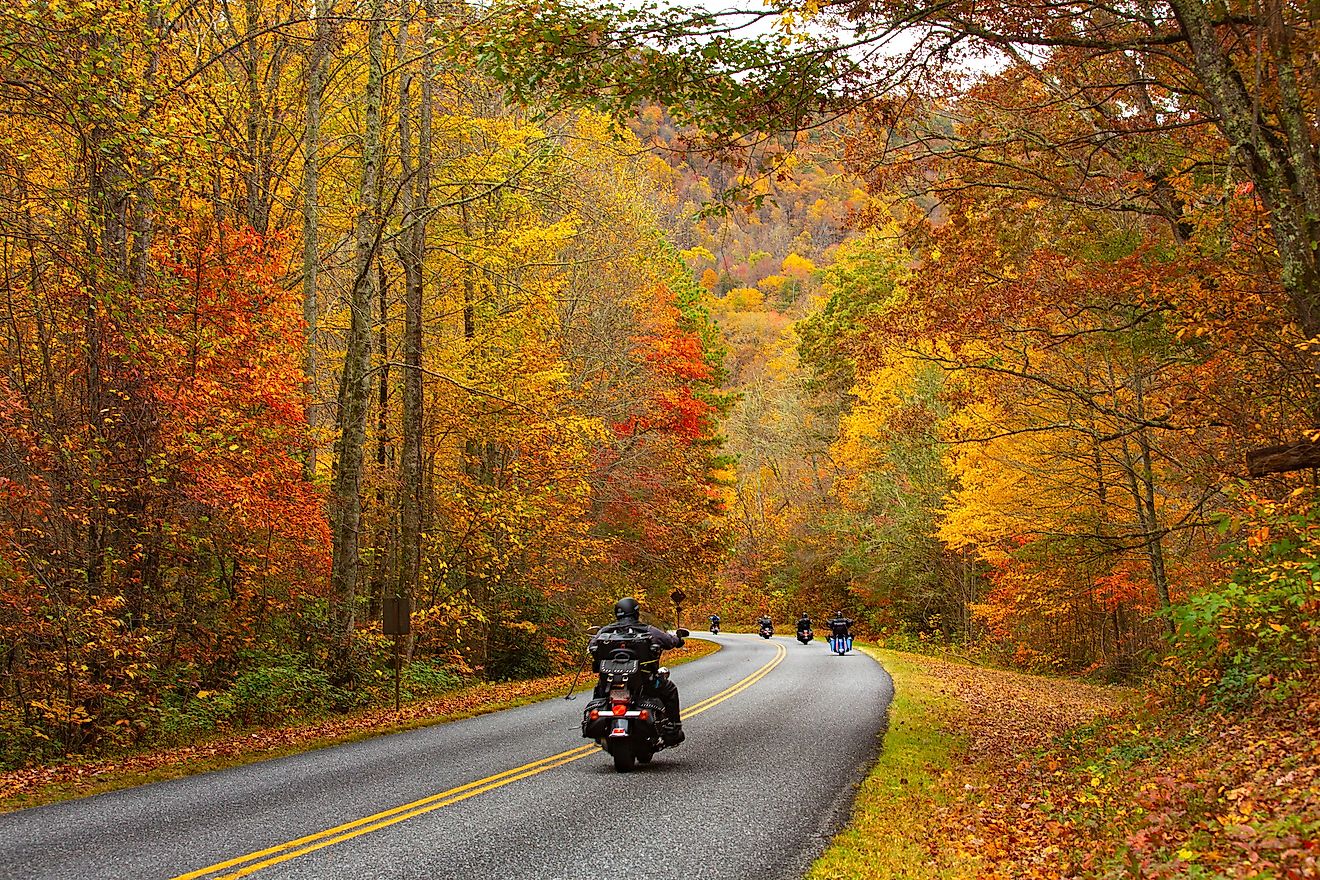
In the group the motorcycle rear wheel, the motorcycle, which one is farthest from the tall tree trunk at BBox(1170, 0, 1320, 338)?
the motorcycle

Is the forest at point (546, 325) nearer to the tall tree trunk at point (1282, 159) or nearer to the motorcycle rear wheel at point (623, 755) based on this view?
the tall tree trunk at point (1282, 159)

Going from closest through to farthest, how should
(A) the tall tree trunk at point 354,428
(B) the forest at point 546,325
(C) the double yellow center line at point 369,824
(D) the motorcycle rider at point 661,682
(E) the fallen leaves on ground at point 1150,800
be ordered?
(E) the fallen leaves on ground at point 1150,800 → (C) the double yellow center line at point 369,824 → (B) the forest at point 546,325 → (D) the motorcycle rider at point 661,682 → (A) the tall tree trunk at point 354,428

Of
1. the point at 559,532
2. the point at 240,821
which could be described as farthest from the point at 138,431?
the point at 559,532

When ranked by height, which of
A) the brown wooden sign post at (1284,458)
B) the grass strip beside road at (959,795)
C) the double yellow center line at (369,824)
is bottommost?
the grass strip beside road at (959,795)

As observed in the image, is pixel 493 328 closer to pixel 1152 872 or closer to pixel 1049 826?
pixel 1049 826

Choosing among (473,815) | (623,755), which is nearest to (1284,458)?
(623,755)

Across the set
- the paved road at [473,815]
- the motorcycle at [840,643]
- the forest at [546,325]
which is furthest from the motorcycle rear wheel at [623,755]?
the motorcycle at [840,643]

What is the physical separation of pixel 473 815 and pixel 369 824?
32.2 inches

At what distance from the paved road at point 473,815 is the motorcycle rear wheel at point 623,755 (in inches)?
7.8

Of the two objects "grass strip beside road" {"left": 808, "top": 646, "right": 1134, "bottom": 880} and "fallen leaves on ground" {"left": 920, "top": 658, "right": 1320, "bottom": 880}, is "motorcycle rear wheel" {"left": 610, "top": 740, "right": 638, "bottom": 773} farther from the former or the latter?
"fallen leaves on ground" {"left": 920, "top": 658, "right": 1320, "bottom": 880}

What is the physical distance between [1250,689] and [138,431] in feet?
43.2

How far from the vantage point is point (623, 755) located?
9.49 metres

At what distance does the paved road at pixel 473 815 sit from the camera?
6070mm

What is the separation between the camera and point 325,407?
2347cm
